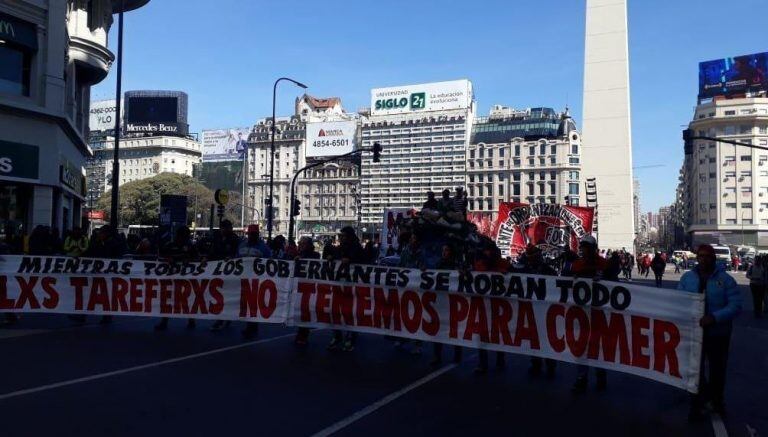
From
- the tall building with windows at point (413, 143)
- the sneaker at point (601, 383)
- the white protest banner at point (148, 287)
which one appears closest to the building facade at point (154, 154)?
the tall building with windows at point (413, 143)

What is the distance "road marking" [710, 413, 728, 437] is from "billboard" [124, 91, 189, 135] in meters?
132

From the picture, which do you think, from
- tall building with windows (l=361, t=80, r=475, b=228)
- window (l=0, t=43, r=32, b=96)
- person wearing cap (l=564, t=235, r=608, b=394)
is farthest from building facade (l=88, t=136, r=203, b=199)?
person wearing cap (l=564, t=235, r=608, b=394)

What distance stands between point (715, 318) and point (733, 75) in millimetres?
106506

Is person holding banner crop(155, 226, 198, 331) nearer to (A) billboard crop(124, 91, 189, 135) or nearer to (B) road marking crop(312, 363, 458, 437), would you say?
(B) road marking crop(312, 363, 458, 437)

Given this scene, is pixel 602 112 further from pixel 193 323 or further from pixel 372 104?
pixel 372 104

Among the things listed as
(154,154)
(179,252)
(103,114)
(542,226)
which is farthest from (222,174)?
(179,252)

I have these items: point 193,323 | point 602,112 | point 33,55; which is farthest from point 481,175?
point 193,323

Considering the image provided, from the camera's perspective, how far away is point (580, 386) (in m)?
7.22

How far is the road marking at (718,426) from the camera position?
5.68m

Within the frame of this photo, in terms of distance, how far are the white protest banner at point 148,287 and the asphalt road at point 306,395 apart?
657mm

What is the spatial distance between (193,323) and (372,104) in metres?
127

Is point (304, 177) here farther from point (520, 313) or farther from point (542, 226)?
point (520, 313)

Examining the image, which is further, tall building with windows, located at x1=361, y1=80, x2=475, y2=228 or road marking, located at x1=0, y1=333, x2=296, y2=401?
tall building with windows, located at x1=361, y1=80, x2=475, y2=228

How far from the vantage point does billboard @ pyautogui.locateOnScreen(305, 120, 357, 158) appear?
126 meters
